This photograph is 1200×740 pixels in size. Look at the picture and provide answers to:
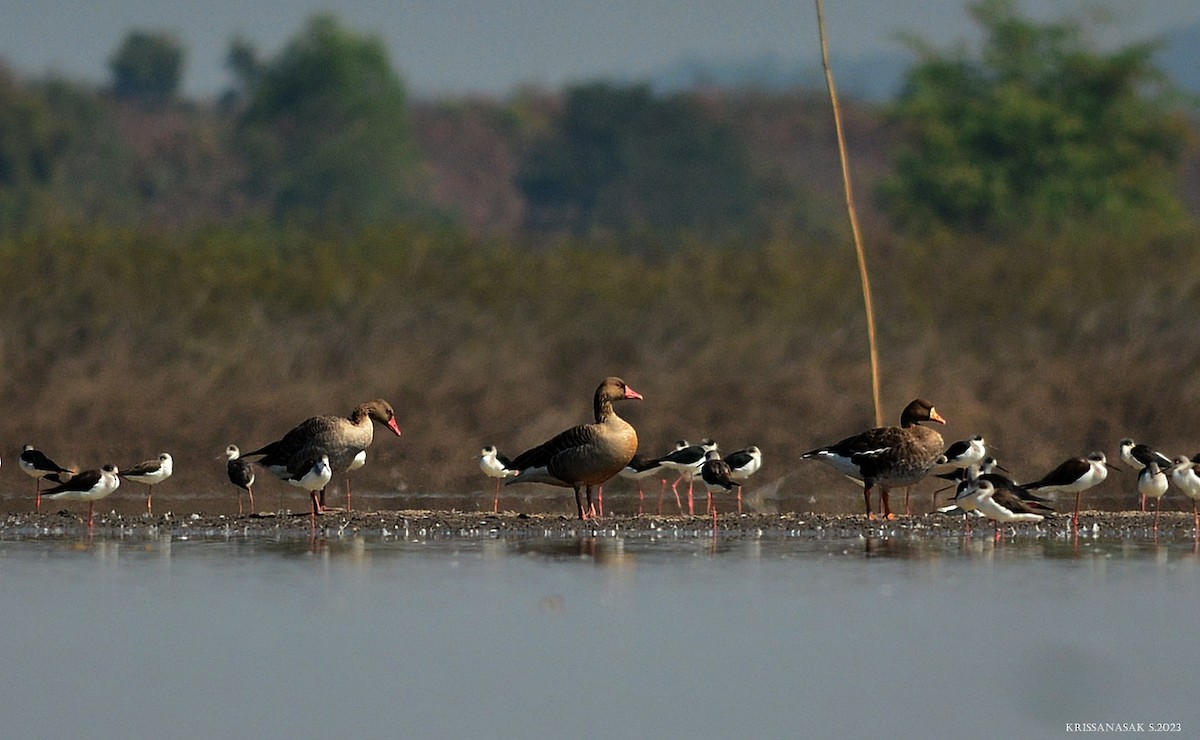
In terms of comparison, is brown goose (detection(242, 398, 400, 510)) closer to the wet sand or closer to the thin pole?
the wet sand

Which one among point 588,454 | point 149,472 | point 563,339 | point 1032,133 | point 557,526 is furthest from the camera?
point 1032,133

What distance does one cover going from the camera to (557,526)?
20.9 m

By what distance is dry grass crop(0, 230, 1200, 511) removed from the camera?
27.1 metres

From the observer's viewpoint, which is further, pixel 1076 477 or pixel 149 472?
pixel 149 472

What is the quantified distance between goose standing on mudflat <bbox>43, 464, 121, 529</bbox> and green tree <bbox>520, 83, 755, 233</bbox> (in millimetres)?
68059

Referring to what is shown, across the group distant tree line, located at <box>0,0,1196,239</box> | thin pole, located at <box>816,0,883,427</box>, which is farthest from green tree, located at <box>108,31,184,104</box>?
thin pole, located at <box>816,0,883,427</box>

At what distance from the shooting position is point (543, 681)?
42.8 feet

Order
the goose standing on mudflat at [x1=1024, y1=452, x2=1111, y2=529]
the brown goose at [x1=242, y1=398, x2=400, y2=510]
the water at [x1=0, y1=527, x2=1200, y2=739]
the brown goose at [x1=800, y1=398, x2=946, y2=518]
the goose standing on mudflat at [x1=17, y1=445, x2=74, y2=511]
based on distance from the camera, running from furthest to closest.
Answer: the goose standing on mudflat at [x1=17, y1=445, x2=74, y2=511]
the brown goose at [x1=242, y1=398, x2=400, y2=510]
the brown goose at [x1=800, y1=398, x2=946, y2=518]
the goose standing on mudflat at [x1=1024, y1=452, x2=1111, y2=529]
the water at [x1=0, y1=527, x2=1200, y2=739]

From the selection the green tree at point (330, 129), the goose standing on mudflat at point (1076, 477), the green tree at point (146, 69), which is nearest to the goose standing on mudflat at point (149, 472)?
the goose standing on mudflat at point (1076, 477)

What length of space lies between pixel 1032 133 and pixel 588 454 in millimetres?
39104

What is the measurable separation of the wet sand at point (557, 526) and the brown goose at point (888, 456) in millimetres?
432

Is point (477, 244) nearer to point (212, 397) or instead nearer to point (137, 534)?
point (212, 397)

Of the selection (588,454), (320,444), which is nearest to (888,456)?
(588,454)

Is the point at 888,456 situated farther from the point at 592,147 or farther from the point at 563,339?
the point at 592,147
